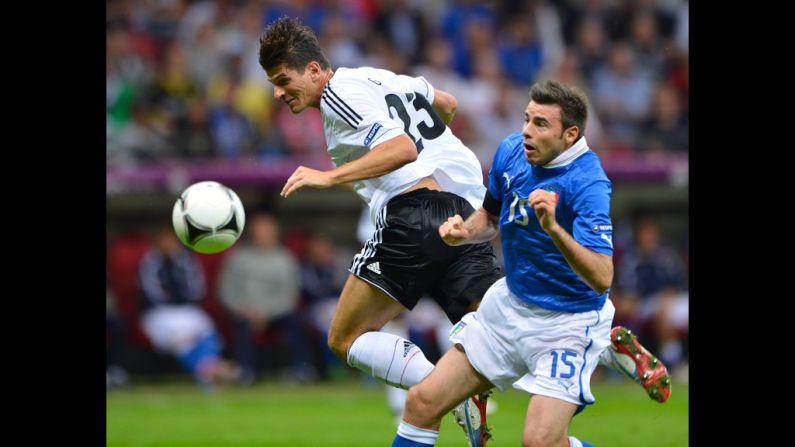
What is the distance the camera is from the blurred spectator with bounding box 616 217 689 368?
1420cm

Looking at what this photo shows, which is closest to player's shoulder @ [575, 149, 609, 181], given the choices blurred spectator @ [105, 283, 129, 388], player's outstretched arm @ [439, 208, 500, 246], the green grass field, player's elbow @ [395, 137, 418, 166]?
player's outstretched arm @ [439, 208, 500, 246]

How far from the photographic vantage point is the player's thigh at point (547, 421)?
5.59m

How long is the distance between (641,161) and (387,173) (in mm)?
8582

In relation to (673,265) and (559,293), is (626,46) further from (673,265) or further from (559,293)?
(559,293)

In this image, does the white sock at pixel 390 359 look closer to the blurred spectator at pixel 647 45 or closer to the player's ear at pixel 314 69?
the player's ear at pixel 314 69

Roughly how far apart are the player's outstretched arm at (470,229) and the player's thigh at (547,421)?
0.94 meters

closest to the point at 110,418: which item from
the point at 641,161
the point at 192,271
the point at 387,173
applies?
the point at 192,271

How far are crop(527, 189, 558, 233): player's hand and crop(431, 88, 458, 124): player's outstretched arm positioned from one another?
2.30 m

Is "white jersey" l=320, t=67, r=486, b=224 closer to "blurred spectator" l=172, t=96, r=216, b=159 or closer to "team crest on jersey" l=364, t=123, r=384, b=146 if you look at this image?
"team crest on jersey" l=364, t=123, r=384, b=146

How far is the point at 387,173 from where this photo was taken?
6.43 m

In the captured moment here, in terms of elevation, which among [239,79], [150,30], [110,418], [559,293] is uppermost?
[150,30]

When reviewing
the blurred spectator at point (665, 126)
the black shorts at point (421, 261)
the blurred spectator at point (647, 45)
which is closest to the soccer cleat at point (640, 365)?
the black shorts at point (421, 261)

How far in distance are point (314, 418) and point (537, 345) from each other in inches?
214

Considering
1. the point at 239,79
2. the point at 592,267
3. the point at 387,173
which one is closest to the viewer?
the point at 592,267
